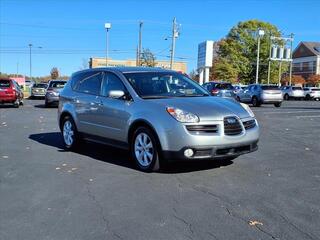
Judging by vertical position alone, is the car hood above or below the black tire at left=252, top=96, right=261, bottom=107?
above

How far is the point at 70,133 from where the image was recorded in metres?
9.98

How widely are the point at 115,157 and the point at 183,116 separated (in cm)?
238

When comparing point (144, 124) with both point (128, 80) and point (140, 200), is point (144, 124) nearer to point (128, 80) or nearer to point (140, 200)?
point (128, 80)

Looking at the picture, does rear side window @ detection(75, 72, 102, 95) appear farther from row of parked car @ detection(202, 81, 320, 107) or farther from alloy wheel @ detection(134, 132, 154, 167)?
row of parked car @ detection(202, 81, 320, 107)

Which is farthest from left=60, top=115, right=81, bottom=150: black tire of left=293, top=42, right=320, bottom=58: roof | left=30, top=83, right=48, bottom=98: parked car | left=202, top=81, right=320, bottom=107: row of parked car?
left=293, top=42, right=320, bottom=58: roof

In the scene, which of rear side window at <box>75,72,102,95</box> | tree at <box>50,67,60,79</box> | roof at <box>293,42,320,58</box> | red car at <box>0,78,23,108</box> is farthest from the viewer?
tree at <box>50,67,60,79</box>

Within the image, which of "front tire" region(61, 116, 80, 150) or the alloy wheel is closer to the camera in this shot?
the alloy wheel

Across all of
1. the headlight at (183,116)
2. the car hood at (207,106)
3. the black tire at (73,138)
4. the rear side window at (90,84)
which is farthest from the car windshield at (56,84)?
the headlight at (183,116)

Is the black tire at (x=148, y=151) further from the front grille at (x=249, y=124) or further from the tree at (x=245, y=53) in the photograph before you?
the tree at (x=245, y=53)

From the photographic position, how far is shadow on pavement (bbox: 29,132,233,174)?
7854 millimetres

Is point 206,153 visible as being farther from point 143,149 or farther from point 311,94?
point 311,94

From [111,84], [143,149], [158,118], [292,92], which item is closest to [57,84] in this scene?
[111,84]

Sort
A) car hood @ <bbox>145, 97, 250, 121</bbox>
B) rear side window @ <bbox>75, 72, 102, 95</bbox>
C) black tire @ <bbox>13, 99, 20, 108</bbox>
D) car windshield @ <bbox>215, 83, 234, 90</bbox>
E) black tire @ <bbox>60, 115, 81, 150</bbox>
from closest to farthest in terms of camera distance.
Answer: car hood @ <bbox>145, 97, 250, 121</bbox> < rear side window @ <bbox>75, 72, 102, 95</bbox> < black tire @ <bbox>60, 115, 81, 150</bbox> < black tire @ <bbox>13, 99, 20, 108</bbox> < car windshield @ <bbox>215, 83, 234, 90</bbox>

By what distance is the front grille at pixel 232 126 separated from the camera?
7.28 m
